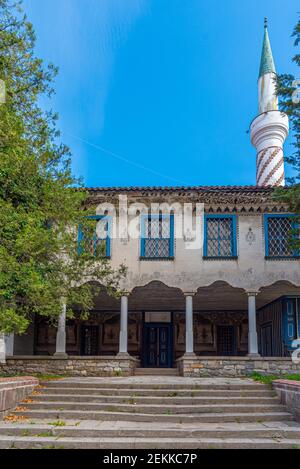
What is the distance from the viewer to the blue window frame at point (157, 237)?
1590 cm

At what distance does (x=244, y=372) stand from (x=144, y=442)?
8419mm

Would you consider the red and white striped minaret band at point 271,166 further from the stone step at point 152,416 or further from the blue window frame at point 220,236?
the stone step at point 152,416

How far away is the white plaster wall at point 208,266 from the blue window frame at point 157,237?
A: 0.72 feet

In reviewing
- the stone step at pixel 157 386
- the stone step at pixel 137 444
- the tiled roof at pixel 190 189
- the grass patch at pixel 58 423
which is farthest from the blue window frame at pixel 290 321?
the grass patch at pixel 58 423

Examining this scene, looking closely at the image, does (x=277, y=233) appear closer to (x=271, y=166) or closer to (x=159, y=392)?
(x=159, y=392)

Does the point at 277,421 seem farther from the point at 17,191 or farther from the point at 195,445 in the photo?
the point at 17,191

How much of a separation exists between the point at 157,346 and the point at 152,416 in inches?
432

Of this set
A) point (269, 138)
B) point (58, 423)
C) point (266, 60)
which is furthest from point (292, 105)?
point (266, 60)

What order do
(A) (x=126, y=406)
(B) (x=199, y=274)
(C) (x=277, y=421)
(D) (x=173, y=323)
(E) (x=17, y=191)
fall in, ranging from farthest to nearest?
(D) (x=173, y=323) < (B) (x=199, y=274) < (E) (x=17, y=191) < (A) (x=126, y=406) < (C) (x=277, y=421)

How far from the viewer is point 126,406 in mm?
9195

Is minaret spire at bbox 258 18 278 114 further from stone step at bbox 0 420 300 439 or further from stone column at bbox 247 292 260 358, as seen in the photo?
stone step at bbox 0 420 300 439

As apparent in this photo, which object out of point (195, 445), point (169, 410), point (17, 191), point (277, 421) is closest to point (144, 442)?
point (195, 445)

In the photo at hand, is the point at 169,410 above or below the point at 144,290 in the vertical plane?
below
